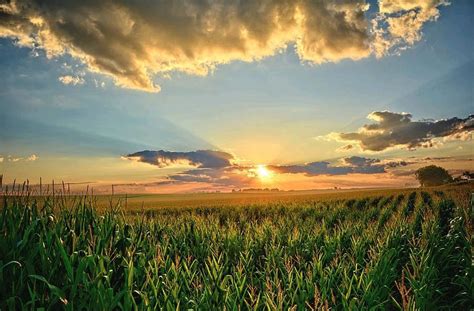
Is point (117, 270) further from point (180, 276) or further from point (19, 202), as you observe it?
point (19, 202)

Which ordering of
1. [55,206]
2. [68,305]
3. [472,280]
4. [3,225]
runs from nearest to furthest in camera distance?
[68,305] → [3,225] → [55,206] → [472,280]

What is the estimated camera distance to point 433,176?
425 ft

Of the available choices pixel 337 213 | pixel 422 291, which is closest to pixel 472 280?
pixel 422 291

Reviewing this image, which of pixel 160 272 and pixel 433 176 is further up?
pixel 433 176

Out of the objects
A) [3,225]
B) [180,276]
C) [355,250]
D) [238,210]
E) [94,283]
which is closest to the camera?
[94,283]

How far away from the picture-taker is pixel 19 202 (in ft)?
22.1

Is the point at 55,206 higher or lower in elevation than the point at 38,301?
higher

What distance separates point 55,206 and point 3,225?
1060 mm

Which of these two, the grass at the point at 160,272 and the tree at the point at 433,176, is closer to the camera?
the grass at the point at 160,272

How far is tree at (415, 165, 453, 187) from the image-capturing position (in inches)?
5000

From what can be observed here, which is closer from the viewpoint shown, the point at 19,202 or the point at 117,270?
the point at 117,270

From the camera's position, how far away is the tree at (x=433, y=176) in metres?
127

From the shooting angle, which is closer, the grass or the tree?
the grass

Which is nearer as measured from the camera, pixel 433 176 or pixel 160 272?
pixel 160 272
